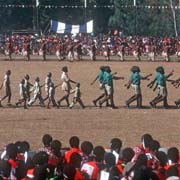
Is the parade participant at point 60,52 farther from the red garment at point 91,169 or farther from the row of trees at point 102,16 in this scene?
the red garment at point 91,169

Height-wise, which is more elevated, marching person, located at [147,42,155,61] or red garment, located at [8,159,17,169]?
marching person, located at [147,42,155,61]

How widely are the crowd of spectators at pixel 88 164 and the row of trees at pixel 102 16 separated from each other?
62.1m

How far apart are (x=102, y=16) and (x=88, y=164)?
7060cm

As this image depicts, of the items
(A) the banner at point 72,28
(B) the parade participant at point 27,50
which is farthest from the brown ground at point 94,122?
(A) the banner at point 72,28

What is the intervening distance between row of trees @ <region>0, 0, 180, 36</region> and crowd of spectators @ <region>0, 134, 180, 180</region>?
6211 cm

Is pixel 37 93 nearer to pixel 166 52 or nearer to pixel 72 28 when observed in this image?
pixel 166 52

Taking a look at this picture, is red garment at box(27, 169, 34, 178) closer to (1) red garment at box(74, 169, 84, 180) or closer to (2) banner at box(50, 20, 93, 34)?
(1) red garment at box(74, 169, 84, 180)

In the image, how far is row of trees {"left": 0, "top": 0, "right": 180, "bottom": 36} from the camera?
253ft

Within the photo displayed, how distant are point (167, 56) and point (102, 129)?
89.3 feet

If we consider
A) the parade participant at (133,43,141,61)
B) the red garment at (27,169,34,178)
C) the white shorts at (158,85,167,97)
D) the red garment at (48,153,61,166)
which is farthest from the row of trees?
the red garment at (27,169,34,178)

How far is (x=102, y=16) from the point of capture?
82625mm

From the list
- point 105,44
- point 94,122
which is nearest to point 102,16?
point 105,44

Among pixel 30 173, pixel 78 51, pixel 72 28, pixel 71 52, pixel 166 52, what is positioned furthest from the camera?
pixel 72 28

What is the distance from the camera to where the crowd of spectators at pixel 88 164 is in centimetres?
1136
